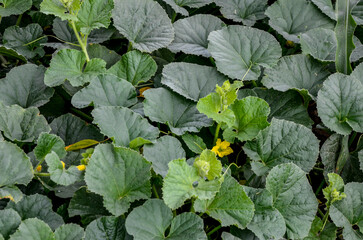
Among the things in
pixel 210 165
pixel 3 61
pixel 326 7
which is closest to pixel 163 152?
pixel 210 165

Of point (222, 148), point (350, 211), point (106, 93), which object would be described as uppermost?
point (106, 93)

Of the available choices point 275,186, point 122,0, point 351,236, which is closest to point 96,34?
point 122,0

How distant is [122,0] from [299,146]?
115cm

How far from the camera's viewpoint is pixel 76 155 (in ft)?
5.92

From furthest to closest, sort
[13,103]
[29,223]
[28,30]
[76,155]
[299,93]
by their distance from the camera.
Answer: [28,30] < [299,93] < [13,103] < [76,155] < [29,223]

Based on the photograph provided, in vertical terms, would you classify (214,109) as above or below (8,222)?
above

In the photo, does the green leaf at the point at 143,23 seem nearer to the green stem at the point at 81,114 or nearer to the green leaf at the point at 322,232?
the green stem at the point at 81,114

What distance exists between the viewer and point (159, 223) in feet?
4.93

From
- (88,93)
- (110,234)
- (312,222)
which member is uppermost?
(88,93)

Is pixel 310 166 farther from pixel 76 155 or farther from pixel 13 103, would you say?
pixel 13 103

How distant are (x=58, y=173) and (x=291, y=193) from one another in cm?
91

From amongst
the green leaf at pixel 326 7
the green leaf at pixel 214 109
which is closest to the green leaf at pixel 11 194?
the green leaf at pixel 214 109

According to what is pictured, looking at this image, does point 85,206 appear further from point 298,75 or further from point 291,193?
point 298,75

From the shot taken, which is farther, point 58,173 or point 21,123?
point 21,123
